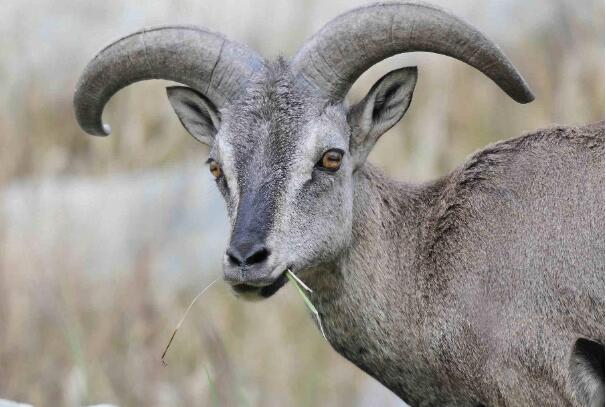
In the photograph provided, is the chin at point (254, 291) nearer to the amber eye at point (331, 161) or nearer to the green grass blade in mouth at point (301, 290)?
the green grass blade in mouth at point (301, 290)

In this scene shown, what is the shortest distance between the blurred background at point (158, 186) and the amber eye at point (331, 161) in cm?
653

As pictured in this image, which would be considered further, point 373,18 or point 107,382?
point 107,382

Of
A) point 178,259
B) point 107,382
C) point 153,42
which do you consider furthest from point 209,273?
point 153,42

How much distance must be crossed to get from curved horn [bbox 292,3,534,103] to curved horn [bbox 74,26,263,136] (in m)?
0.42

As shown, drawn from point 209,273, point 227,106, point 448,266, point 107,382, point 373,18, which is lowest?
point 107,382

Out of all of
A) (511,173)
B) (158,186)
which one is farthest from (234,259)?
Result: (158,186)

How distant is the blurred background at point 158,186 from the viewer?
1436 cm

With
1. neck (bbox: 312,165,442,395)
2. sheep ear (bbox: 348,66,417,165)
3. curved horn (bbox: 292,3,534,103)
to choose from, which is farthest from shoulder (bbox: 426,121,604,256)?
sheep ear (bbox: 348,66,417,165)

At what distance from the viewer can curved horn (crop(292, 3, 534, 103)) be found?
→ 300 inches

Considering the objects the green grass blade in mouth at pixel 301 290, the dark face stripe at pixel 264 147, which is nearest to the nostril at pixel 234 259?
the dark face stripe at pixel 264 147

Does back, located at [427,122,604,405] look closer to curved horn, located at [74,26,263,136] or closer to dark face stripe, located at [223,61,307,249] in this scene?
dark face stripe, located at [223,61,307,249]

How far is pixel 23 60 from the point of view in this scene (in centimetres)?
1633

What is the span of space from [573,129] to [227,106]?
7.35 feet

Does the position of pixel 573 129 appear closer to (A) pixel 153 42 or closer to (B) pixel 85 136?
(A) pixel 153 42
